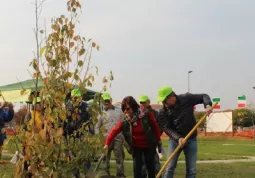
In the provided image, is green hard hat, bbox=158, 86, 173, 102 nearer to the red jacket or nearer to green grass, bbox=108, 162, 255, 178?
the red jacket

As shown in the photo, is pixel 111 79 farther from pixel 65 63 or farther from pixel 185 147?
pixel 185 147

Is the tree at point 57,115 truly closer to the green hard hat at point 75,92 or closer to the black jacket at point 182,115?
the green hard hat at point 75,92

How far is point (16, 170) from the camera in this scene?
12.2ft

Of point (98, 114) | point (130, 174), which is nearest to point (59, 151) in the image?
point (98, 114)

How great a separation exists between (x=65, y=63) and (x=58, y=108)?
39cm

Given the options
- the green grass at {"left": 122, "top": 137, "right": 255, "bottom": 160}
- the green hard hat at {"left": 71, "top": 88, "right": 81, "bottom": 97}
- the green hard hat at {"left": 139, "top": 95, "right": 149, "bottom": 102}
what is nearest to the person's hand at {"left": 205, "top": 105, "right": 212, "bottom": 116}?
the green hard hat at {"left": 71, "top": 88, "right": 81, "bottom": 97}

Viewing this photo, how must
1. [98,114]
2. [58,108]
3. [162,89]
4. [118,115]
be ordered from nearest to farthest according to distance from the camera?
[58,108]
[98,114]
[162,89]
[118,115]

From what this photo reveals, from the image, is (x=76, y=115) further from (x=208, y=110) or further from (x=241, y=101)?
(x=241, y=101)

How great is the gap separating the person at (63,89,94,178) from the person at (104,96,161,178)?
111 inches

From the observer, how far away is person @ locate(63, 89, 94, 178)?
3.89 metres

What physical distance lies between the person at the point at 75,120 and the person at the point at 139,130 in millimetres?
2830

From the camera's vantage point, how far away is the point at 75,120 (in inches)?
159

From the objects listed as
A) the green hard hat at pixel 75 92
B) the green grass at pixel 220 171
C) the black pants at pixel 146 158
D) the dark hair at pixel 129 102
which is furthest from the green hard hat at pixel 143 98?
the green hard hat at pixel 75 92

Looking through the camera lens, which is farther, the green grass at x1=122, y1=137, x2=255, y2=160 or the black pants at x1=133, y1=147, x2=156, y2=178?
the green grass at x1=122, y1=137, x2=255, y2=160
